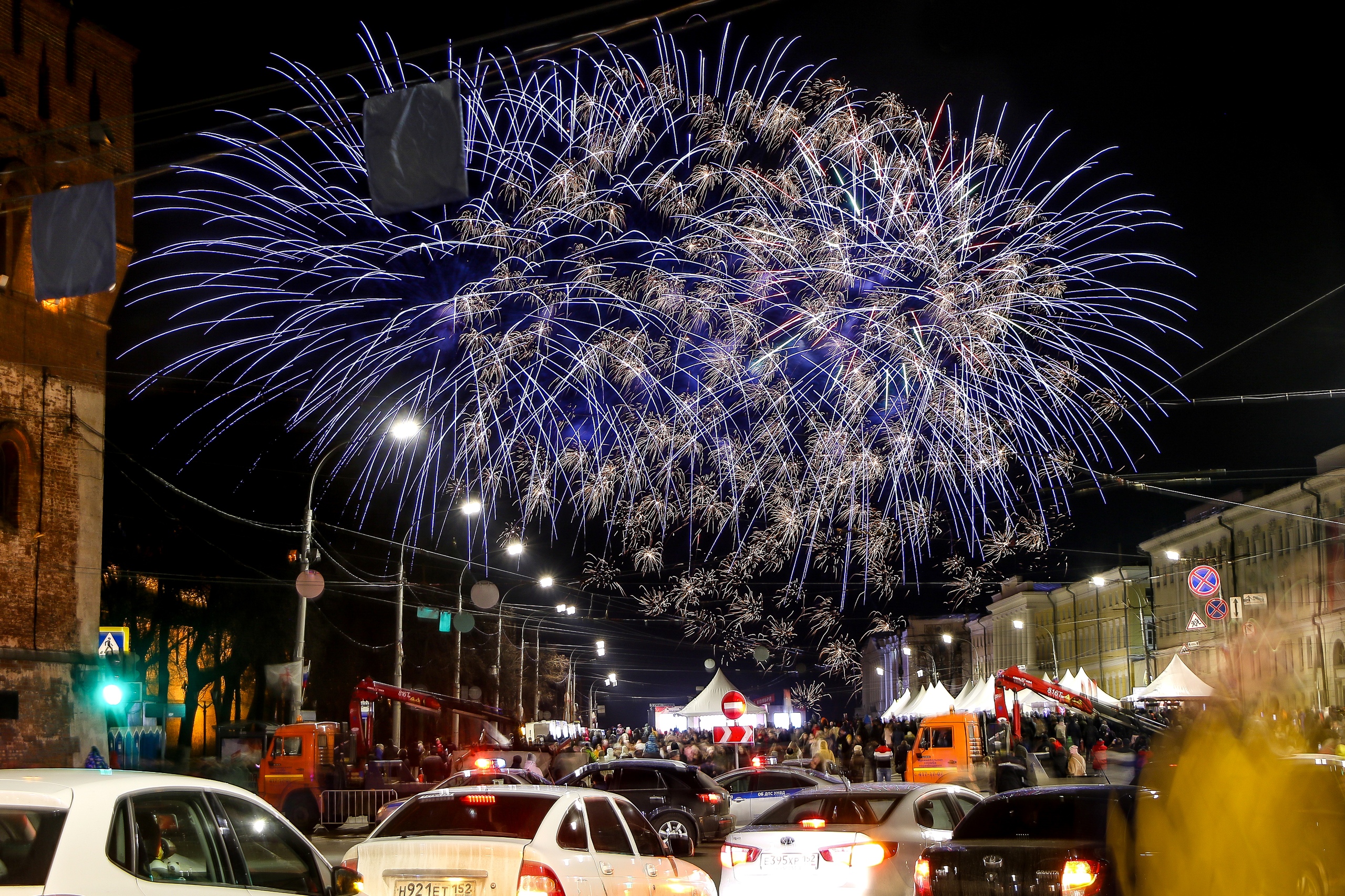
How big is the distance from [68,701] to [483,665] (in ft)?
121

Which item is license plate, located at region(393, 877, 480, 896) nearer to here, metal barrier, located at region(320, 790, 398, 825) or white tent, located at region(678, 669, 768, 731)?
metal barrier, located at region(320, 790, 398, 825)

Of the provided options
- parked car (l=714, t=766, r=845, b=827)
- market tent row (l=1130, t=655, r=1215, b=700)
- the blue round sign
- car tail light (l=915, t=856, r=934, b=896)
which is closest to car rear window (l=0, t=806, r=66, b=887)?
car tail light (l=915, t=856, r=934, b=896)

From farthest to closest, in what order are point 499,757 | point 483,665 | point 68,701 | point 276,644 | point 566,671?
point 566,671, point 483,665, point 276,644, point 499,757, point 68,701

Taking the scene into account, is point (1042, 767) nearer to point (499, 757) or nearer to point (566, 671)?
point (499, 757)

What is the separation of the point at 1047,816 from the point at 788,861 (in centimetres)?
279

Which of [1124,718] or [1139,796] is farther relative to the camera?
[1124,718]

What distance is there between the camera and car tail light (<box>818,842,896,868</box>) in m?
11.4

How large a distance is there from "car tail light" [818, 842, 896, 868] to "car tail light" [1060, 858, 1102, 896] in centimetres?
276

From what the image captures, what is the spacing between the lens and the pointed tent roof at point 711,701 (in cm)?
4597

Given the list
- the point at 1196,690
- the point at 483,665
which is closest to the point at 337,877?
the point at 1196,690

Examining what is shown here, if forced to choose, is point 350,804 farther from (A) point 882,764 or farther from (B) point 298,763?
(A) point 882,764

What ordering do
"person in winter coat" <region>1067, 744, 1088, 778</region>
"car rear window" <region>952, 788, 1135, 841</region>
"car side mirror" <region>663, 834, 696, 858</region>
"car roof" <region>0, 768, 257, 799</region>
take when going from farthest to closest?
"person in winter coat" <region>1067, 744, 1088, 778</region>
"car side mirror" <region>663, 834, 696, 858</region>
"car rear window" <region>952, 788, 1135, 841</region>
"car roof" <region>0, 768, 257, 799</region>

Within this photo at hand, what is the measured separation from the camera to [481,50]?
12.7 metres

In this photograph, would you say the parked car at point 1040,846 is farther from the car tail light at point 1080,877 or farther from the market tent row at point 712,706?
the market tent row at point 712,706
